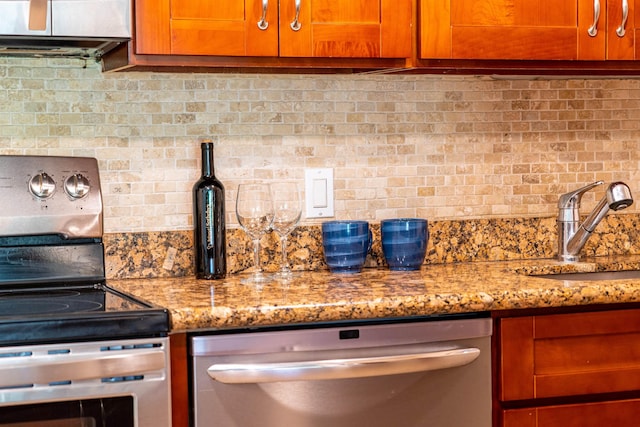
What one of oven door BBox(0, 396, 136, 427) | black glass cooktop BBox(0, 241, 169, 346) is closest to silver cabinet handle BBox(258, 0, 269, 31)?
black glass cooktop BBox(0, 241, 169, 346)

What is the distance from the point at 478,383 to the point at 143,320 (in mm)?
704

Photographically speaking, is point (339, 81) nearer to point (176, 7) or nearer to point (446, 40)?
point (446, 40)

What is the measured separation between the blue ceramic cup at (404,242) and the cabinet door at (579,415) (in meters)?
0.51

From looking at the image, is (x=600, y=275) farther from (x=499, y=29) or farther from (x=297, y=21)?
(x=297, y=21)

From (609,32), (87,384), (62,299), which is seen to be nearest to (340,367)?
(87,384)

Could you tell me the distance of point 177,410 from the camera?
186 centimetres

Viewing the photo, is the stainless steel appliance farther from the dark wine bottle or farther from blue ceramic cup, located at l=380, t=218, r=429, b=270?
blue ceramic cup, located at l=380, t=218, r=429, b=270

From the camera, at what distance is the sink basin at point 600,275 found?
2.50m

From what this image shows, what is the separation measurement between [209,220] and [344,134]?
0.45 m

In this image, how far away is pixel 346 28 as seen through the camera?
220 centimetres

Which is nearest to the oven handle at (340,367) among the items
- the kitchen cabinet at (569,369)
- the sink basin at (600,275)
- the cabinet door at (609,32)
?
the kitchen cabinet at (569,369)

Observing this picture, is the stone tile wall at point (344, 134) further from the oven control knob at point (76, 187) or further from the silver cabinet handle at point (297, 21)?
the silver cabinet handle at point (297, 21)

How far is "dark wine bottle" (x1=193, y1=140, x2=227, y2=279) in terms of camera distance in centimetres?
231

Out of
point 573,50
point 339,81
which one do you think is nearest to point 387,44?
point 339,81
